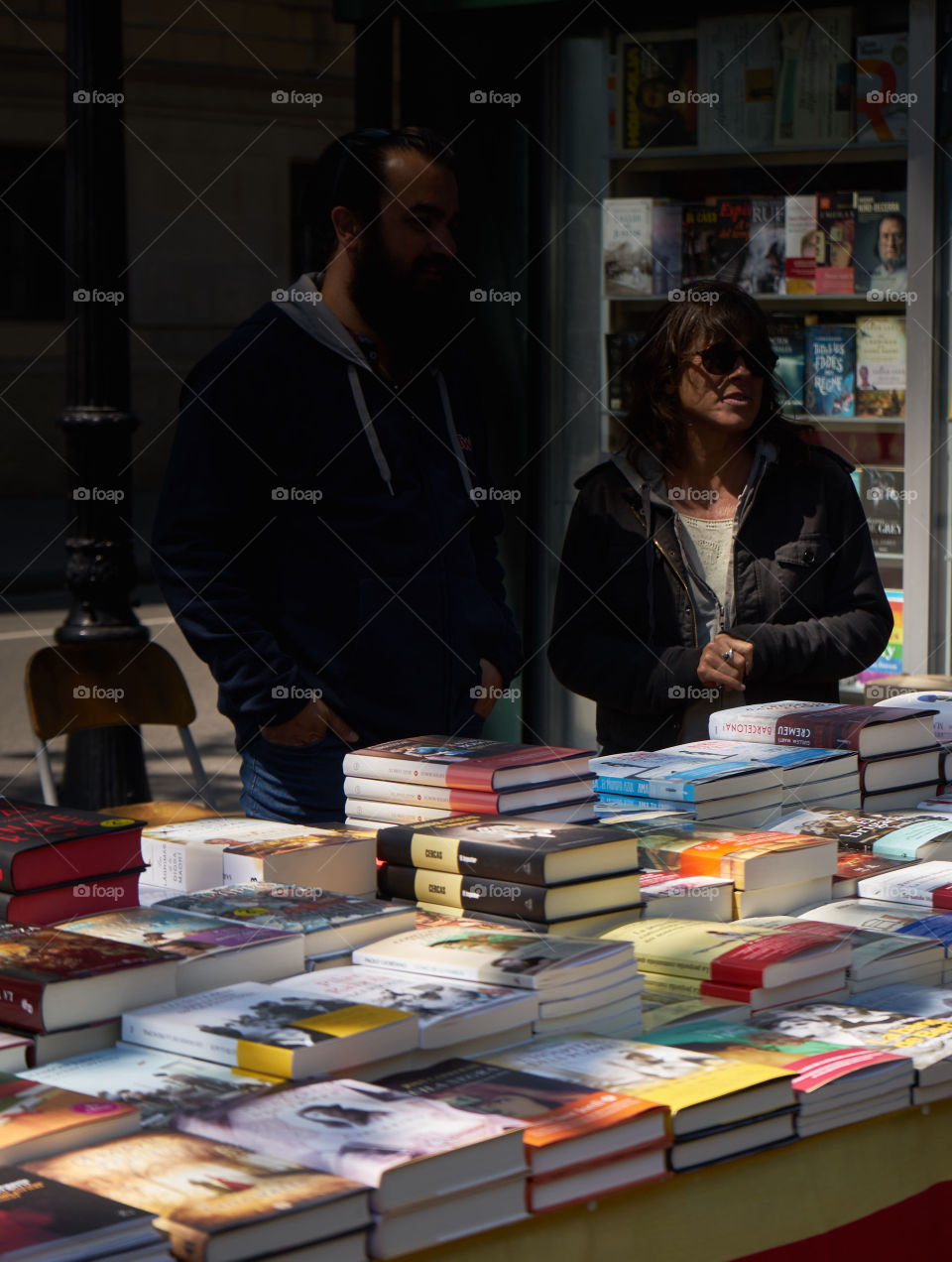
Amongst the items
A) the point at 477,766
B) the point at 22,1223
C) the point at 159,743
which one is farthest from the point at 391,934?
the point at 159,743

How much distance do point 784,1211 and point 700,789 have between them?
960 mm

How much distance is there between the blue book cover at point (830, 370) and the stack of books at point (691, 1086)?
4.07m

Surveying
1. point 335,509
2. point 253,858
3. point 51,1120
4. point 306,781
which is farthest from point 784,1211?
point 335,509

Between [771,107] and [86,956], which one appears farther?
[771,107]

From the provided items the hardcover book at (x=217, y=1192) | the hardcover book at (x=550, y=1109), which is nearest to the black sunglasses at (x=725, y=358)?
the hardcover book at (x=550, y=1109)

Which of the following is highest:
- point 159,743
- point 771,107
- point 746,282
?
point 771,107

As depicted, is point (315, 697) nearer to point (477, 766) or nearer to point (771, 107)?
point (477, 766)

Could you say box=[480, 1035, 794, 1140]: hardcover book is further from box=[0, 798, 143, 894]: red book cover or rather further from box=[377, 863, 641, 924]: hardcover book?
box=[0, 798, 143, 894]: red book cover

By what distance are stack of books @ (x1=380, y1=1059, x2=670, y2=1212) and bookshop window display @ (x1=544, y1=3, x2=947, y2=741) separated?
3.94 meters

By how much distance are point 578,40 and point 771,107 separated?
66 centimetres

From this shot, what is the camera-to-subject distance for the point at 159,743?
26.5 feet

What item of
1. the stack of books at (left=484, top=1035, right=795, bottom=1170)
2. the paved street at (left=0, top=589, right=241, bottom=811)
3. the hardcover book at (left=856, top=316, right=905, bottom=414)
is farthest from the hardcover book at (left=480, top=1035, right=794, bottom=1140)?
the paved street at (left=0, top=589, right=241, bottom=811)

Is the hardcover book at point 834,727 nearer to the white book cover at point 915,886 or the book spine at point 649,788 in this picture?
the book spine at point 649,788

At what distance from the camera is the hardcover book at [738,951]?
1870mm
